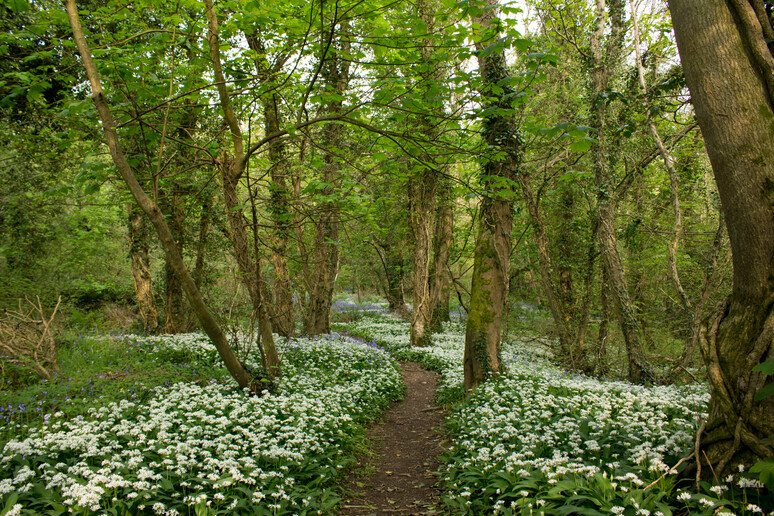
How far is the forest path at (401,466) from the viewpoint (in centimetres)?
478

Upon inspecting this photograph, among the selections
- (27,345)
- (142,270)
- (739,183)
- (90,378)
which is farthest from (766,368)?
(142,270)

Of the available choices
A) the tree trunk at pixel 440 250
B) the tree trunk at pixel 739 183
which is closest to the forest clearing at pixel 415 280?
the tree trunk at pixel 739 183

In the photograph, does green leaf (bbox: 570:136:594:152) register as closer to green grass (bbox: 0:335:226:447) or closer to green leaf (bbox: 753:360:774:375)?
green leaf (bbox: 753:360:774:375)

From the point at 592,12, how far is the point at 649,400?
1019 cm

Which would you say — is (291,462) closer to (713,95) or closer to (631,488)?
(631,488)

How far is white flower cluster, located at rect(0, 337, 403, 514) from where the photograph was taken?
3.47 metres

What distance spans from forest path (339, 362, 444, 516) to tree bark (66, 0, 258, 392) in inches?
94.9

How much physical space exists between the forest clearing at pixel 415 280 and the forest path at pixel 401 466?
0.15 feet

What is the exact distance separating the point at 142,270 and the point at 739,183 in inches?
550

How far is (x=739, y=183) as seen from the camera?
3.06 metres

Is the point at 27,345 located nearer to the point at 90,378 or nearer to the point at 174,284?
the point at 90,378

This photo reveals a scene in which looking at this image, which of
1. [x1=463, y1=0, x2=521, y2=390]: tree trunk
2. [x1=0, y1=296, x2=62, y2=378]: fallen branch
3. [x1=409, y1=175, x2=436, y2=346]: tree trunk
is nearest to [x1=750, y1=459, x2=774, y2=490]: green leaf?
[x1=463, y1=0, x2=521, y2=390]: tree trunk

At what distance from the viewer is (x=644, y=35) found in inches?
428

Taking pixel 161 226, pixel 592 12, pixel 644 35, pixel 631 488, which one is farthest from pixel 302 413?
pixel 644 35
